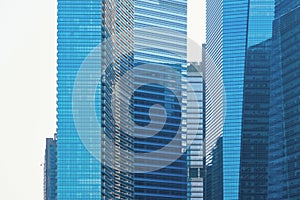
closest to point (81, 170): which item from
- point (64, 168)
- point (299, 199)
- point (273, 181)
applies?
point (64, 168)

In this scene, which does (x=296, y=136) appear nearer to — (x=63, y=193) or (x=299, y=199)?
(x=299, y=199)

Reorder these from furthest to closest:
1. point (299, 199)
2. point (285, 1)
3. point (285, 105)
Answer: point (285, 1) → point (285, 105) → point (299, 199)

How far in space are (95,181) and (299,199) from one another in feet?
193

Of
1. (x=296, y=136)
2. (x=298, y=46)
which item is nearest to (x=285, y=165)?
(x=296, y=136)

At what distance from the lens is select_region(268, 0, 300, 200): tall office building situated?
155500mm

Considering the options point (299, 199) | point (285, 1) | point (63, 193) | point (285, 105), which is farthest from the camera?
point (63, 193)

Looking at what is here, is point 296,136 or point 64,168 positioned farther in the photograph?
Answer: point 64,168

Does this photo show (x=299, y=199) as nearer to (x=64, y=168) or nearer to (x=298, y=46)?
(x=298, y=46)

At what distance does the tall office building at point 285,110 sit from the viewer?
510 ft

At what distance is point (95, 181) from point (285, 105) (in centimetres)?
5341

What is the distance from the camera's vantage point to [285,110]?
161 m

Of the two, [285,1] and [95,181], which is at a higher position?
[285,1]

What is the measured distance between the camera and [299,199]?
496 feet

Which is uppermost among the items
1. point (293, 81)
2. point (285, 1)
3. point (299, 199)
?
point (285, 1)
